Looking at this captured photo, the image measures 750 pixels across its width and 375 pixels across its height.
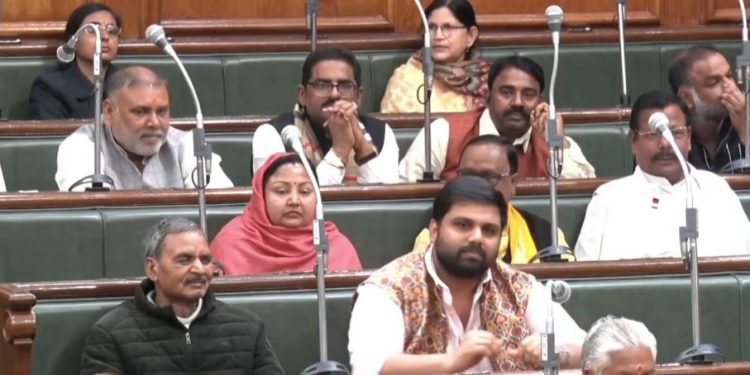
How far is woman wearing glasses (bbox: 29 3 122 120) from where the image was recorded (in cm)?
406

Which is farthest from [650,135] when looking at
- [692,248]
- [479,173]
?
[692,248]

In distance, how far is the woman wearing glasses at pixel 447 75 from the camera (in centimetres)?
426

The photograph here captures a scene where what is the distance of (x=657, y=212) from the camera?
11.8 feet

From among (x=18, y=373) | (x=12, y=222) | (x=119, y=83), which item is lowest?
(x=18, y=373)

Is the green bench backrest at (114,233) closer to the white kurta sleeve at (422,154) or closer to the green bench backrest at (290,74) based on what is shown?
the white kurta sleeve at (422,154)

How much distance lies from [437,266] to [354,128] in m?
0.77

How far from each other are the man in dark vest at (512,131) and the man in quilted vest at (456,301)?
0.80 metres

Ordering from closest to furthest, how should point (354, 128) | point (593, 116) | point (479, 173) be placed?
point (479, 173), point (354, 128), point (593, 116)

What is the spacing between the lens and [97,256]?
326 cm

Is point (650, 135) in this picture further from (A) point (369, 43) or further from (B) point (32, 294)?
(B) point (32, 294)

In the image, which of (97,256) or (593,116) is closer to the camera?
(97,256)

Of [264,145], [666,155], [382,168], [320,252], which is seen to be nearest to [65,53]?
[264,145]

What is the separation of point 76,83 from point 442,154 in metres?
0.83

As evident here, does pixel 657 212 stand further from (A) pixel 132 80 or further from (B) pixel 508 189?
(A) pixel 132 80
